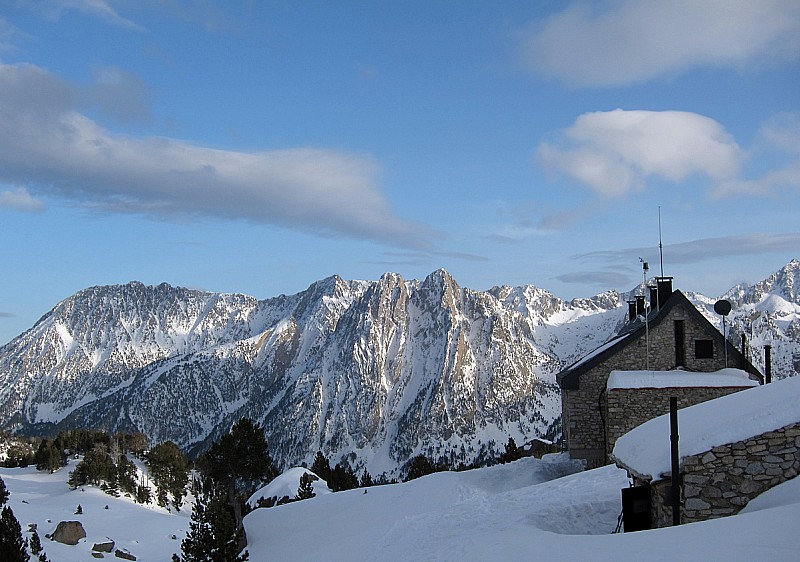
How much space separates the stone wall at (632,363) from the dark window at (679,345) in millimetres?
136

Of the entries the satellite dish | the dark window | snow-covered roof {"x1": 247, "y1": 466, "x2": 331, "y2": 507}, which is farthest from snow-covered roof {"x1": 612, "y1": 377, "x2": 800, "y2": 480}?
snow-covered roof {"x1": 247, "y1": 466, "x2": 331, "y2": 507}

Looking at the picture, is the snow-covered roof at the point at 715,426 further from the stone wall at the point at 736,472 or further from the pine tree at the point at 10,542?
the pine tree at the point at 10,542

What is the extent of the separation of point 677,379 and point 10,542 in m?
29.7

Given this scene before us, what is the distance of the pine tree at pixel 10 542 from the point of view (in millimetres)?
29453

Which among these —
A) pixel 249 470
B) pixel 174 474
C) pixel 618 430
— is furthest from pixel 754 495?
pixel 174 474

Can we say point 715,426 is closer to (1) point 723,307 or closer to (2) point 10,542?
(1) point 723,307

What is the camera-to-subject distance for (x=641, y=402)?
24.3 m

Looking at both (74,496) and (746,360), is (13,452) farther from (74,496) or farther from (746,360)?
(746,360)

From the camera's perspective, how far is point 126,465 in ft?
270

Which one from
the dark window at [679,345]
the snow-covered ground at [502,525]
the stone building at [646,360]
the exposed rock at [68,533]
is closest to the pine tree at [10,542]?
the snow-covered ground at [502,525]

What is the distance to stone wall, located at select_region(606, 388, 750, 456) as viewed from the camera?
2419cm

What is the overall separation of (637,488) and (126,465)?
8037cm

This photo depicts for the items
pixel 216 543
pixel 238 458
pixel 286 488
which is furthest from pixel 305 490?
pixel 216 543

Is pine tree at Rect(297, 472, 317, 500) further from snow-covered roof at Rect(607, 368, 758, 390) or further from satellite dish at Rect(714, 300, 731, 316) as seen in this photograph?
satellite dish at Rect(714, 300, 731, 316)
